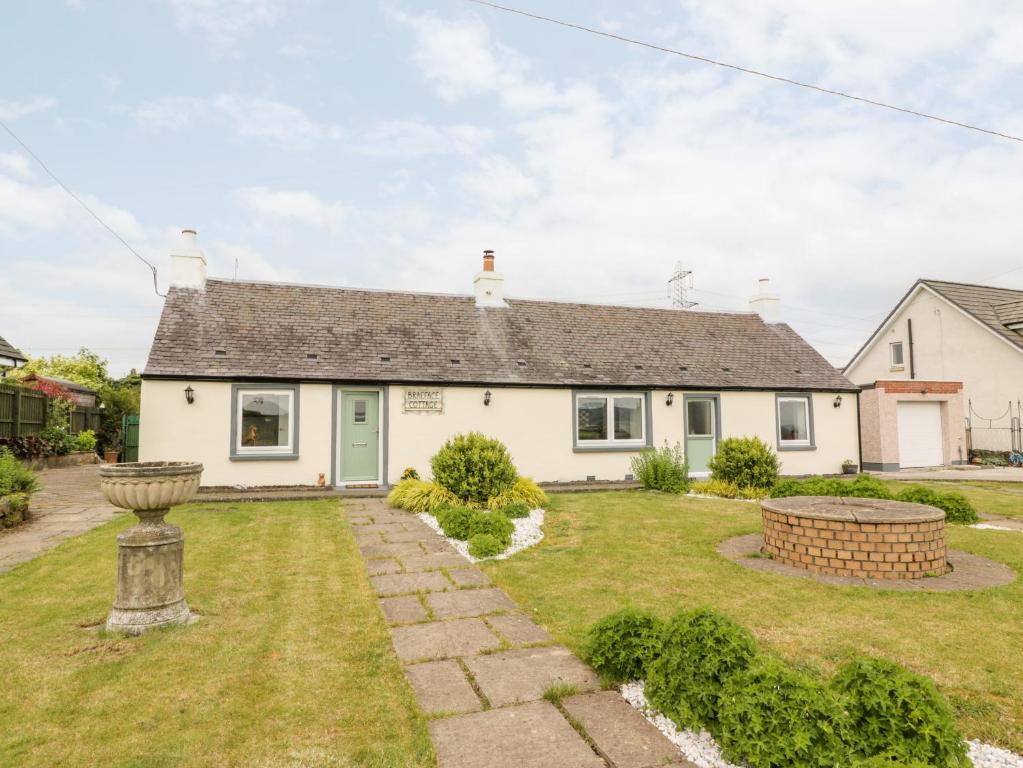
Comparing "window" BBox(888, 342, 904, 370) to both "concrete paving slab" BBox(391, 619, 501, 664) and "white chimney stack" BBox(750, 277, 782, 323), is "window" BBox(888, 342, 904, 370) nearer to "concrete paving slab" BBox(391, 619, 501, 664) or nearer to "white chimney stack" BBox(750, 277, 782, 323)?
"white chimney stack" BBox(750, 277, 782, 323)

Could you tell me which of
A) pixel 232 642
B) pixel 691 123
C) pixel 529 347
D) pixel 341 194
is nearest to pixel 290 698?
pixel 232 642

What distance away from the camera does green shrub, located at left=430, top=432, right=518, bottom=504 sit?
9656 mm

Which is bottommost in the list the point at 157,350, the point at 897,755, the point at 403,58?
the point at 897,755

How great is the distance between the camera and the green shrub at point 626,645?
3.26 m

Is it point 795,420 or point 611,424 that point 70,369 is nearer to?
point 611,424

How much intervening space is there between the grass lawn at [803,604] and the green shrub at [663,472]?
4.36 metres

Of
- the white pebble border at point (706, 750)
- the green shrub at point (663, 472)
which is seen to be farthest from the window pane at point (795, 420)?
the white pebble border at point (706, 750)

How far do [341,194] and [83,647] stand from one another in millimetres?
12418

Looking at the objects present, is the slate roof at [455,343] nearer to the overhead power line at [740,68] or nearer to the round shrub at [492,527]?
the round shrub at [492,527]

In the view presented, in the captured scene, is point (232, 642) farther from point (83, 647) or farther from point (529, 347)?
point (529, 347)

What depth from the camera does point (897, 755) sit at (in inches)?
86.4

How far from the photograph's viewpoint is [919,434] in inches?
742

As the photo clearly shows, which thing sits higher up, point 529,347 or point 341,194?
point 341,194

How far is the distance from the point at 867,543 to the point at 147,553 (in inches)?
266
